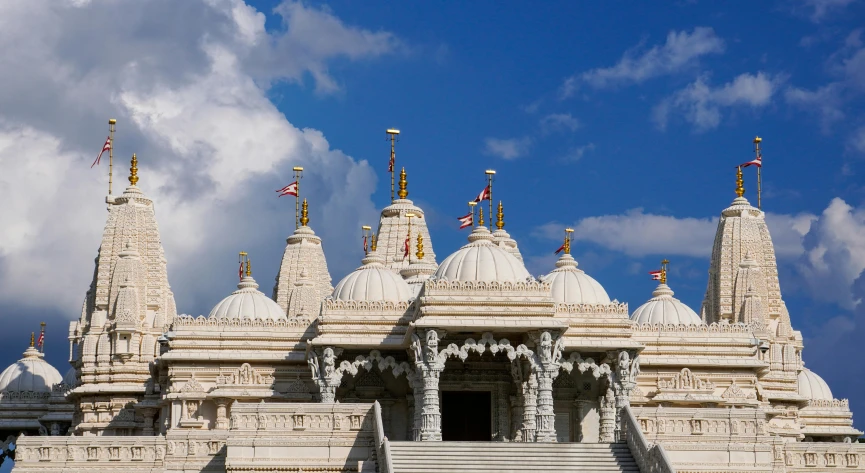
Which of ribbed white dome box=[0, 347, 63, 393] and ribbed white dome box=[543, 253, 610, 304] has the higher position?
ribbed white dome box=[0, 347, 63, 393]

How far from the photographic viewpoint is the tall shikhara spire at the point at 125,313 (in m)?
59.0

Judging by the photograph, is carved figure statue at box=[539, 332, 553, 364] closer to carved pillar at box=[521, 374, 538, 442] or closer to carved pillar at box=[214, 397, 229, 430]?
carved pillar at box=[521, 374, 538, 442]

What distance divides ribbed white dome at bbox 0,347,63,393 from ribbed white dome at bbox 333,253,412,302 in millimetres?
28747

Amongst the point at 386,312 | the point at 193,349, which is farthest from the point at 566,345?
the point at 193,349

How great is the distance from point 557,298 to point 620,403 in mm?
4816

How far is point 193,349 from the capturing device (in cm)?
5062

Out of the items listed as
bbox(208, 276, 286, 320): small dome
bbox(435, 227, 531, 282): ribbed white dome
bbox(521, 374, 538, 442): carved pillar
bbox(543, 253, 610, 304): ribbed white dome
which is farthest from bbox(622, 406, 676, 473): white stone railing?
bbox(208, 276, 286, 320): small dome

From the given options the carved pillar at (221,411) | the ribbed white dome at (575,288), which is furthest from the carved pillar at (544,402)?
the carved pillar at (221,411)

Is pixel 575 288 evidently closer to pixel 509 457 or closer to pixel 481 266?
pixel 481 266

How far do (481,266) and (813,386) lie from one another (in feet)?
99.8

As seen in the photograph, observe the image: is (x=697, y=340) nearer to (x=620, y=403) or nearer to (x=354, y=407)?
(x=620, y=403)

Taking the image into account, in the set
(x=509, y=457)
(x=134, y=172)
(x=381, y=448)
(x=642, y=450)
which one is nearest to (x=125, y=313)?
(x=134, y=172)

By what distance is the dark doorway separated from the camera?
48125 millimetres

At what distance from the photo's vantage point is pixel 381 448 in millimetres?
38344
